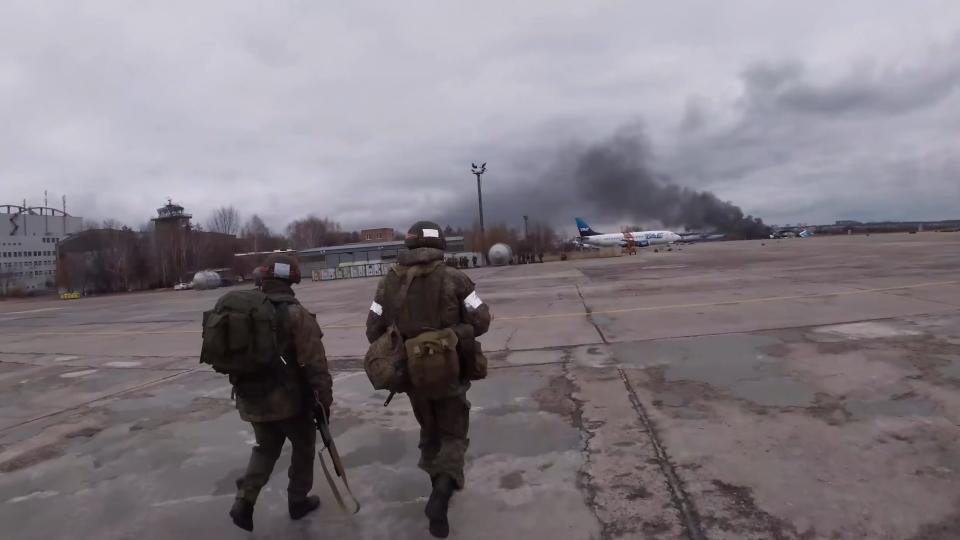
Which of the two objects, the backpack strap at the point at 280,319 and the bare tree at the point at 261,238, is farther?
the bare tree at the point at 261,238

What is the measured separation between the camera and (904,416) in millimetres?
4043

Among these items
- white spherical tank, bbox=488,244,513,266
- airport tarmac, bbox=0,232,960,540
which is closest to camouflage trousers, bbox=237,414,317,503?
airport tarmac, bbox=0,232,960,540

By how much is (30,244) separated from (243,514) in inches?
4446

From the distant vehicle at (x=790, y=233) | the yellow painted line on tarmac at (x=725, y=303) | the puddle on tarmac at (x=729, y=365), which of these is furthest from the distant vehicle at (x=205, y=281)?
the distant vehicle at (x=790, y=233)

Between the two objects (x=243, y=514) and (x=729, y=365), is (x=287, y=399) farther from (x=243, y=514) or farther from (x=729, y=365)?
(x=729, y=365)

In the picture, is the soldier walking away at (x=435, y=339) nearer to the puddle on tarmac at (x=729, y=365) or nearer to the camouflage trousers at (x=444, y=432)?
the camouflage trousers at (x=444, y=432)

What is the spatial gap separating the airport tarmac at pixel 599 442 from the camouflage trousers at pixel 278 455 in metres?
0.24

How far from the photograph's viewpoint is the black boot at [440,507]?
2.85m

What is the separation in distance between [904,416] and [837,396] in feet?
1.92

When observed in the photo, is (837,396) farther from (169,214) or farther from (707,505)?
(169,214)

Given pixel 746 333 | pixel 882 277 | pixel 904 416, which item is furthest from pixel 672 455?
pixel 882 277

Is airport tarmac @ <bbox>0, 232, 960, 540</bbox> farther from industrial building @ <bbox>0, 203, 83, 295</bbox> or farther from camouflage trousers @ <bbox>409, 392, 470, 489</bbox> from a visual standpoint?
industrial building @ <bbox>0, 203, 83, 295</bbox>

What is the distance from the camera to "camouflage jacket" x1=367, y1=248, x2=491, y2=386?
3072 mm

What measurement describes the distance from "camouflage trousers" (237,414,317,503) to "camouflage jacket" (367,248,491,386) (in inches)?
29.6
